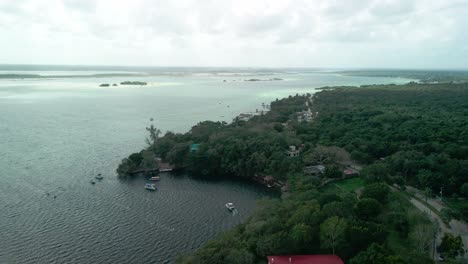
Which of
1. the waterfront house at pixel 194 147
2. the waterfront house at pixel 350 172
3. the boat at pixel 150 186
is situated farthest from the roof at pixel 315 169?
the boat at pixel 150 186

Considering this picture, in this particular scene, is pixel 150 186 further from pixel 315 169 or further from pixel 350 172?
pixel 350 172

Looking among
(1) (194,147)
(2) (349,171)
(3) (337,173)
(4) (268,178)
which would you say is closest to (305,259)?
(3) (337,173)

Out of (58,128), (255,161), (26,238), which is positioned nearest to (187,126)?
(58,128)

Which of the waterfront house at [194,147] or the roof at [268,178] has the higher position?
the waterfront house at [194,147]

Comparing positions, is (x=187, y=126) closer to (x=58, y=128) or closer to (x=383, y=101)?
(x=58, y=128)

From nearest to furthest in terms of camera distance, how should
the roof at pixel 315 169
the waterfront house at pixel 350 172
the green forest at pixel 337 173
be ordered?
the green forest at pixel 337 173
the waterfront house at pixel 350 172
the roof at pixel 315 169

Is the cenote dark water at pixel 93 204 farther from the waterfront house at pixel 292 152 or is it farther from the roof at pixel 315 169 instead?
the waterfront house at pixel 292 152

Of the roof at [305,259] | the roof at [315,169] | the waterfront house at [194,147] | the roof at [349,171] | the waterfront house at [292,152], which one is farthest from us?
the waterfront house at [194,147]

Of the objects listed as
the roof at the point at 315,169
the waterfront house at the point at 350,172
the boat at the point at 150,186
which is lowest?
the boat at the point at 150,186
